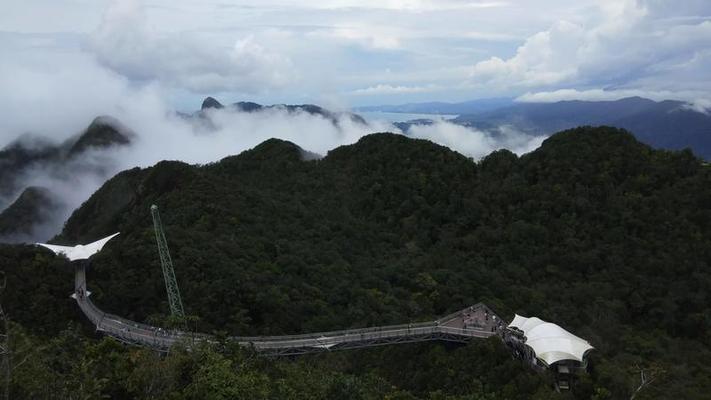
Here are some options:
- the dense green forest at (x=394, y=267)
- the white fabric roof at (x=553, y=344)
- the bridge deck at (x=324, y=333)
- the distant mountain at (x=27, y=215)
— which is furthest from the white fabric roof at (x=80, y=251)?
the distant mountain at (x=27, y=215)

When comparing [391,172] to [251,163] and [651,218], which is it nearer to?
[251,163]

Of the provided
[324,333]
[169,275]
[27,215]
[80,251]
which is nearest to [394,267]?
[324,333]

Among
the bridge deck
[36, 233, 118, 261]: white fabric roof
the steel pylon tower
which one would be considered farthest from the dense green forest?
the steel pylon tower

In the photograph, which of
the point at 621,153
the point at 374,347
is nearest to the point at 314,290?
the point at 374,347

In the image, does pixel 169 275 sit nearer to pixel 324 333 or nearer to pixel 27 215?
pixel 324 333

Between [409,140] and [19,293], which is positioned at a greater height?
[409,140]
